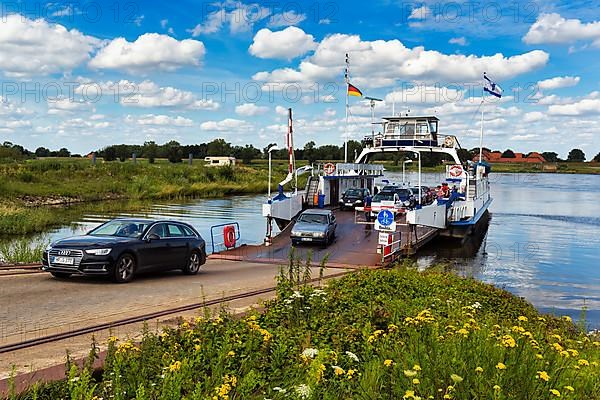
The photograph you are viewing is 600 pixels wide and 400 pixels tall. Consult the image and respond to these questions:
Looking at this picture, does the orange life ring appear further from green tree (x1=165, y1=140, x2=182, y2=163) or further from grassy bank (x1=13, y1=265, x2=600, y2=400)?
green tree (x1=165, y1=140, x2=182, y2=163)

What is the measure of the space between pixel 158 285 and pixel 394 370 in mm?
9250

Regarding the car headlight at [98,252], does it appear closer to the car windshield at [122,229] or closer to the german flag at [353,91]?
the car windshield at [122,229]

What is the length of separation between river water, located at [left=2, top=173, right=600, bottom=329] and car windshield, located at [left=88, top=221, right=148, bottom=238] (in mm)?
11203

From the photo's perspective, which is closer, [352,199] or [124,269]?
[124,269]

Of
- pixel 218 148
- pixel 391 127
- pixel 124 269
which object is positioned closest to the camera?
pixel 124 269

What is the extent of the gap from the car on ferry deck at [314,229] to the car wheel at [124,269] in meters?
11.0

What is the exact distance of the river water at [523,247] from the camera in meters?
20.1

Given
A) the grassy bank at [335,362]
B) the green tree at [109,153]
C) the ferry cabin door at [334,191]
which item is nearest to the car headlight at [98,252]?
the grassy bank at [335,362]

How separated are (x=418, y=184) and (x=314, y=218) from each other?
13884mm

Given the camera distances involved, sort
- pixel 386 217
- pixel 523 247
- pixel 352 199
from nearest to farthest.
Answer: pixel 386 217
pixel 523 247
pixel 352 199

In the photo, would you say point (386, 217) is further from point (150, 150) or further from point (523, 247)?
point (150, 150)

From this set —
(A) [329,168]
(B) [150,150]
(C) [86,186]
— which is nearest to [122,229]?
(A) [329,168]

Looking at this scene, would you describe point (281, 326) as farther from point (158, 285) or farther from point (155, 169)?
point (155, 169)

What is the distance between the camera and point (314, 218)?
1009 inches
